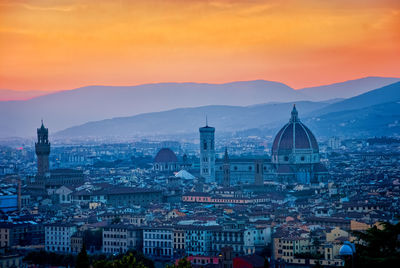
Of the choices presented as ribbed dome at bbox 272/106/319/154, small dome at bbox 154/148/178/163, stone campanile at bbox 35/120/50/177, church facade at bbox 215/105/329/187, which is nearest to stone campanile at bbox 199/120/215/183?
church facade at bbox 215/105/329/187

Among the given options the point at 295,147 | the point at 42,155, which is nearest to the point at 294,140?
the point at 295,147

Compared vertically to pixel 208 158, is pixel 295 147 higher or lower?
higher

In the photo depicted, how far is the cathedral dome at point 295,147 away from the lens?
108000mm

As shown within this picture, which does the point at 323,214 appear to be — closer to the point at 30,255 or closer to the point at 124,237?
the point at 124,237

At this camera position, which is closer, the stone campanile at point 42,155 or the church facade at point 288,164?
the stone campanile at point 42,155

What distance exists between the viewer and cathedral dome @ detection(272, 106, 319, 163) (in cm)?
10800

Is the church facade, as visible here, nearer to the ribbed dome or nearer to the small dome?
the ribbed dome

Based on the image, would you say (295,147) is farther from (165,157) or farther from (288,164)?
(165,157)

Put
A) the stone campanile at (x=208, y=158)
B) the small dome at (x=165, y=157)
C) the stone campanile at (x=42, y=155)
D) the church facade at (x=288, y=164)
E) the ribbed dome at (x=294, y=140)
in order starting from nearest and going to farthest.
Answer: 1. the stone campanile at (x=42, y=155)
2. the church facade at (x=288, y=164)
3. the stone campanile at (x=208, y=158)
4. the ribbed dome at (x=294, y=140)
5. the small dome at (x=165, y=157)

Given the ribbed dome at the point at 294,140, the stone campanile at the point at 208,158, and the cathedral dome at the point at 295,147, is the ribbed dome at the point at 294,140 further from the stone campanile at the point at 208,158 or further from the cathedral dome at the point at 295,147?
the stone campanile at the point at 208,158

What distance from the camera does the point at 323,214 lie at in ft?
205

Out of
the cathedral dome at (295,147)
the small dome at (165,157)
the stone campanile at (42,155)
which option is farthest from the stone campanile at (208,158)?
the small dome at (165,157)

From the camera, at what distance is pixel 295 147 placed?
356 feet

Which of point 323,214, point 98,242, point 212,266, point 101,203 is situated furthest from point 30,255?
point 101,203
